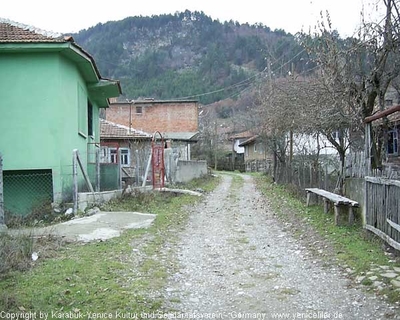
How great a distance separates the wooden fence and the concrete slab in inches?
207

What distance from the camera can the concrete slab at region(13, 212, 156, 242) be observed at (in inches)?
387

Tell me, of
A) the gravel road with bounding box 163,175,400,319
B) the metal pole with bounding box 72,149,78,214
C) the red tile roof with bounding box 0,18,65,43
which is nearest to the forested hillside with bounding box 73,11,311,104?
the red tile roof with bounding box 0,18,65,43

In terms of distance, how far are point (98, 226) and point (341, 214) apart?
19.1 feet

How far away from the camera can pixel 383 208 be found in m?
8.39

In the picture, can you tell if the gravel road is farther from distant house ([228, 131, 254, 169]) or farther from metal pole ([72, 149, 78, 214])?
distant house ([228, 131, 254, 169])

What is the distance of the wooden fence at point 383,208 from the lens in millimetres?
7641

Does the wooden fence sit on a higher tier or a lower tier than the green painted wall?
lower

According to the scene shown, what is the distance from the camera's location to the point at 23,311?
208 inches

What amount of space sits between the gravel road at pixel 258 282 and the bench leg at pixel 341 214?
1.16m

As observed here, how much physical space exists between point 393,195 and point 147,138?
872 inches

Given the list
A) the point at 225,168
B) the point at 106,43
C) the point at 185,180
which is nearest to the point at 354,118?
the point at 185,180

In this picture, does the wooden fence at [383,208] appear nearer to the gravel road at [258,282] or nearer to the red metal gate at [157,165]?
the gravel road at [258,282]

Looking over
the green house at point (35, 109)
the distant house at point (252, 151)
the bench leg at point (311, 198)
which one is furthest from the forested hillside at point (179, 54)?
the green house at point (35, 109)

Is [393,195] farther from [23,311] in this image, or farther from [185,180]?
[185,180]
